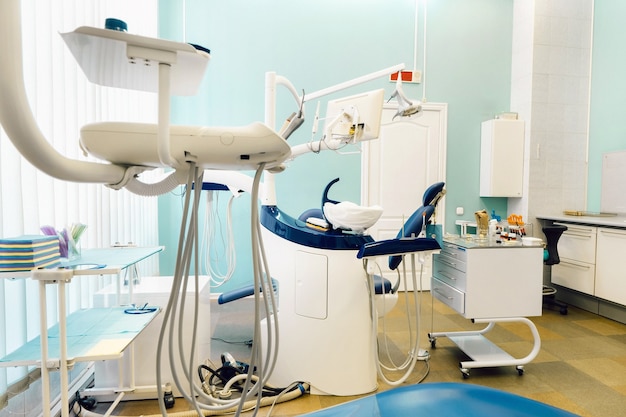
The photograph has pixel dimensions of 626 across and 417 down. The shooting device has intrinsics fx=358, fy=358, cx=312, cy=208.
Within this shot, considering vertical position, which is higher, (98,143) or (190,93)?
(190,93)

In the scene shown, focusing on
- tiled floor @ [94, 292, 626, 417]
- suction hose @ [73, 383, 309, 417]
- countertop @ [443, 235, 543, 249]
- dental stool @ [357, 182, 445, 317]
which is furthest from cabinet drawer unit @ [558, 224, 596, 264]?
suction hose @ [73, 383, 309, 417]

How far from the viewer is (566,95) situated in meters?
4.04

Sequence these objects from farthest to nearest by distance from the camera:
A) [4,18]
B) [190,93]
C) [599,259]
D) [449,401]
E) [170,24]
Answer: [170,24], [599,259], [449,401], [190,93], [4,18]

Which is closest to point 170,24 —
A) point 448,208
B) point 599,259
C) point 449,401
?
point 448,208

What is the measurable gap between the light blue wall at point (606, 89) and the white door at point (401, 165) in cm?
162

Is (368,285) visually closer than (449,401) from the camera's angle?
No

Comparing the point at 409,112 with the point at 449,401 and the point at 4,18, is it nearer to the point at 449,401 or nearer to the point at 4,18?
the point at 449,401

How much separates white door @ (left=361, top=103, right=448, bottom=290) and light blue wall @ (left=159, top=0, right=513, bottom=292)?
0.11 meters

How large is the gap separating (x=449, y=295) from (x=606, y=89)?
3.30m

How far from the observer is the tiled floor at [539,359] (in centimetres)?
193

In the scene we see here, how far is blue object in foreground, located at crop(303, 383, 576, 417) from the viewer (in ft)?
3.14

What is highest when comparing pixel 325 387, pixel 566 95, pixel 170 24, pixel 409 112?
pixel 170 24

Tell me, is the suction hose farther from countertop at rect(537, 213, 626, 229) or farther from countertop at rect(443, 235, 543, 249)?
countertop at rect(537, 213, 626, 229)

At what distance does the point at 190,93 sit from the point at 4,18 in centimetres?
45
